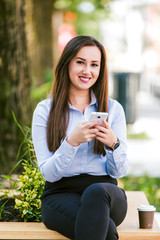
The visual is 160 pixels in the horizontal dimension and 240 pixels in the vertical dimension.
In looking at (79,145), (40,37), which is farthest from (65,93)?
(40,37)

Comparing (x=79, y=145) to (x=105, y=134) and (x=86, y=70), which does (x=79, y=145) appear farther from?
(x=86, y=70)

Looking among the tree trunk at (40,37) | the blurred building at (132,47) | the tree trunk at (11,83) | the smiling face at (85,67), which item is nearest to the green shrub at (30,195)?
the smiling face at (85,67)

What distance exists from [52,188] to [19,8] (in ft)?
9.71

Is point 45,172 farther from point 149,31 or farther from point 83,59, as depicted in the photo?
point 149,31

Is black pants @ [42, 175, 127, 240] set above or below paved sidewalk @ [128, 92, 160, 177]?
above

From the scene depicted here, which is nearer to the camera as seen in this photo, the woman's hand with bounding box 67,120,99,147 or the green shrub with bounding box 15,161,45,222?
the woman's hand with bounding box 67,120,99,147

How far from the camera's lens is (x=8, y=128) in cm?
529

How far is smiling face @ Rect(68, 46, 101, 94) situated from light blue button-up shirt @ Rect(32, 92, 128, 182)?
16 cm

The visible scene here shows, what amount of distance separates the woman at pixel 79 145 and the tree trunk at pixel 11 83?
2.09 metres

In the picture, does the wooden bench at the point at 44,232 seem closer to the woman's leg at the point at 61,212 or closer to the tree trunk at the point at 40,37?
the woman's leg at the point at 61,212

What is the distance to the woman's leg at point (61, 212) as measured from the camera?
2.87 metres

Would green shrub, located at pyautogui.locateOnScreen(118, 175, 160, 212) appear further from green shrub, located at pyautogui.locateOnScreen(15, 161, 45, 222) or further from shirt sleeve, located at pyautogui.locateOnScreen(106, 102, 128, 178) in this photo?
shirt sleeve, located at pyautogui.locateOnScreen(106, 102, 128, 178)

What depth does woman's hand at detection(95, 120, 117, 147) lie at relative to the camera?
2883 millimetres

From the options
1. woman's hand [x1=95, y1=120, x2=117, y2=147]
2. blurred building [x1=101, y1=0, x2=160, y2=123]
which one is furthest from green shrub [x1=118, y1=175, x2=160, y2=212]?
blurred building [x1=101, y1=0, x2=160, y2=123]
